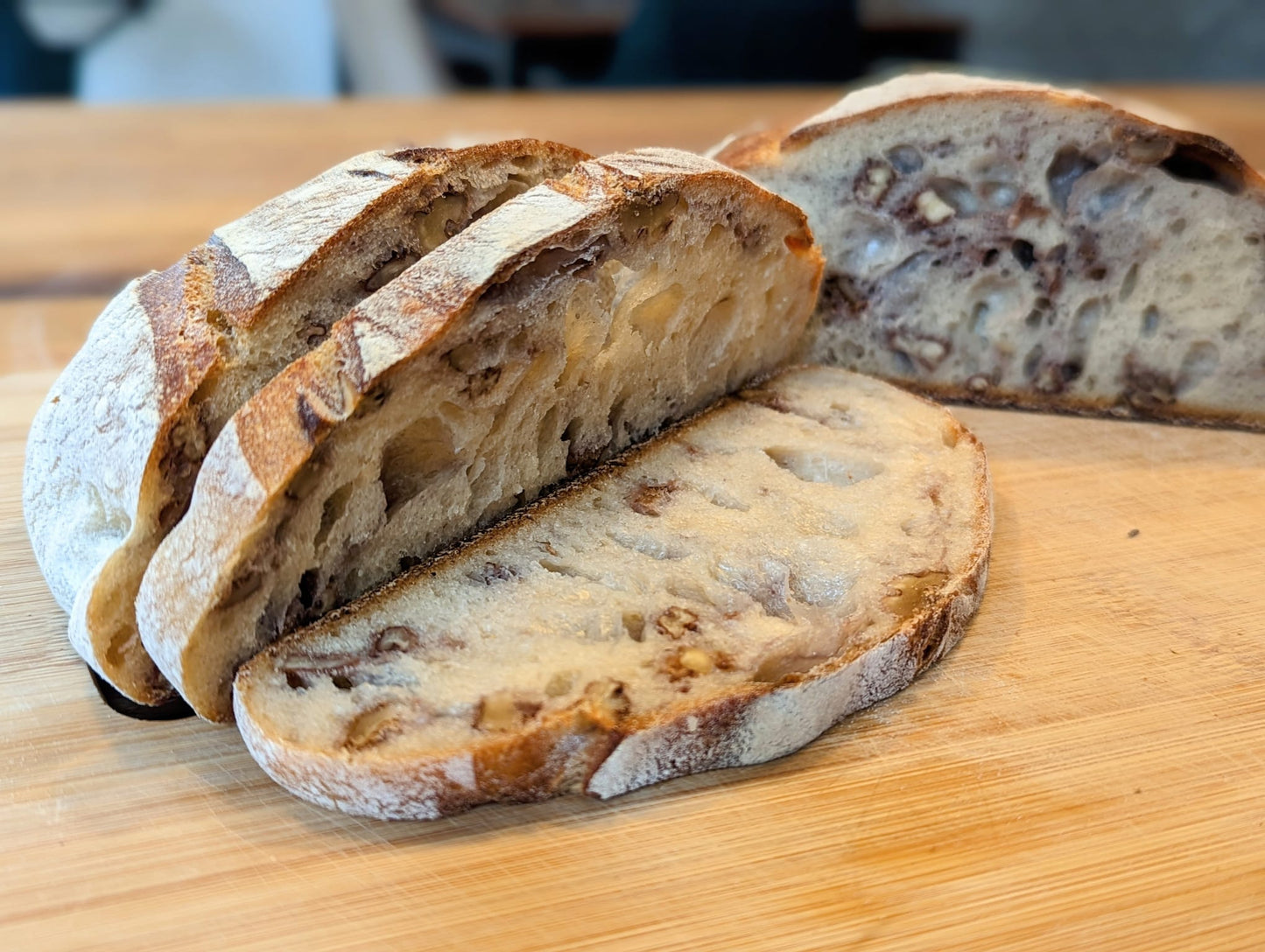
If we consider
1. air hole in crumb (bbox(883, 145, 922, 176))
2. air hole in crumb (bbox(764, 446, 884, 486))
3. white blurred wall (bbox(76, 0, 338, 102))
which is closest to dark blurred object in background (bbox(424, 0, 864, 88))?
white blurred wall (bbox(76, 0, 338, 102))

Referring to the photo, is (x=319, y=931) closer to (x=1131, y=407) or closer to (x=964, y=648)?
(x=964, y=648)

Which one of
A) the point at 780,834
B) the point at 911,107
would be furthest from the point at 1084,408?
the point at 780,834

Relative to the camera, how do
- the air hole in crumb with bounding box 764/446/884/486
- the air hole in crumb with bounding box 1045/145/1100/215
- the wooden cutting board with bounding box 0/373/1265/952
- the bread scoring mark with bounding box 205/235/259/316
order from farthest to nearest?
the air hole in crumb with bounding box 1045/145/1100/215 → the air hole in crumb with bounding box 764/446/884/486 → the bread scoring mark with bounding box 205/235/259/316 → the wooden cutting board with bounding box 0/373/1265/952

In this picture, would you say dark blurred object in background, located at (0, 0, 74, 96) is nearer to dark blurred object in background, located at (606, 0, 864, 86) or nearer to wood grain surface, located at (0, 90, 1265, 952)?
dark blurred object in background, located at (606, 0, 864, 86)

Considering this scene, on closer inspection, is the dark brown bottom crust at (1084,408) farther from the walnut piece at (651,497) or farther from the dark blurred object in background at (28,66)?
the dark blurred object in background at (28,66)

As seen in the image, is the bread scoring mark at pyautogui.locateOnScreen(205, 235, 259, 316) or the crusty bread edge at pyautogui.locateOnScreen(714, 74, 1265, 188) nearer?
the bread scoring mark at pyautogui.locateOnScreen(205, 235, 259, 316)

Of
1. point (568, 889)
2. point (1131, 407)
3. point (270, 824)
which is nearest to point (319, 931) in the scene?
point (270, 824)

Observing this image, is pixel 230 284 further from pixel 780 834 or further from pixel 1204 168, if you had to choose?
pixel 1204 168
